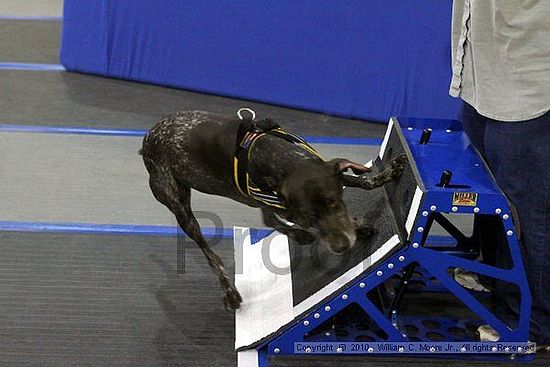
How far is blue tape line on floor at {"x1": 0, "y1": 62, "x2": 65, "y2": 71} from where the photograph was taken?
553cm

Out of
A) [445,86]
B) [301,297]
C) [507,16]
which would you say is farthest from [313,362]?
[445,86]

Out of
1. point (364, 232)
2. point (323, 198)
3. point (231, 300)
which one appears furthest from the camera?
point (231, 300)

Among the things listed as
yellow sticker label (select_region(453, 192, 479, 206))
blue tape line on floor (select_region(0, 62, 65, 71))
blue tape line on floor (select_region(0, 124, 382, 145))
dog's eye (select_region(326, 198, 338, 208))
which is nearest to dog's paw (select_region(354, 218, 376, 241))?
dog's eye (select_region(326, 198, 338, 208))

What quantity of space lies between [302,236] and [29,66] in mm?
3454

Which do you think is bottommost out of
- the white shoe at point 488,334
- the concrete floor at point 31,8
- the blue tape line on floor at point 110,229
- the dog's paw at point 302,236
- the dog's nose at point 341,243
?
the blue tape line on floor at point 110,229

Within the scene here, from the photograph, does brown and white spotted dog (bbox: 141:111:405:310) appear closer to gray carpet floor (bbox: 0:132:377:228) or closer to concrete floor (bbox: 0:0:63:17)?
gray carpet floor (bbox: 0:132:377:228)

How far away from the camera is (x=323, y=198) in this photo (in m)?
2.38

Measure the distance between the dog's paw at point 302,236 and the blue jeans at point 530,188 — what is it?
678mm

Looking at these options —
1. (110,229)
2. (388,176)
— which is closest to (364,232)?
(388,176)

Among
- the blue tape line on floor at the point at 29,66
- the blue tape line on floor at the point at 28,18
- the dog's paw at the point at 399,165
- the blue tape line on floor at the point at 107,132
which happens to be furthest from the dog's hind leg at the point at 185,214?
the blue tape line on floor at the point at 28,18

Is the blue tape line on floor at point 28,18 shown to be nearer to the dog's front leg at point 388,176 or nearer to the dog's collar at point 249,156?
the dog's collar at point 249,156

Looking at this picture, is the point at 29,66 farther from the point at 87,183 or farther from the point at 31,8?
the point at 87,183

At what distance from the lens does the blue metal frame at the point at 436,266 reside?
95.1 inches

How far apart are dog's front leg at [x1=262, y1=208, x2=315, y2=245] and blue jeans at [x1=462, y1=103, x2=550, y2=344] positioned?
69 centimetres
